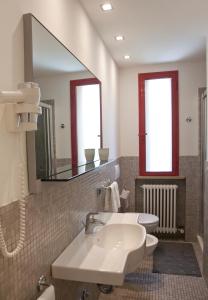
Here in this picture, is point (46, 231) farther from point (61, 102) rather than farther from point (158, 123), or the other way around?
point (158, 123)

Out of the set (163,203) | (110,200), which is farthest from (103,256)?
(163,203)

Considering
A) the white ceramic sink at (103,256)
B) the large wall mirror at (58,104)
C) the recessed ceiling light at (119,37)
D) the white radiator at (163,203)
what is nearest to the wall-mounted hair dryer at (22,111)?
the large wall mirror at (58,104)

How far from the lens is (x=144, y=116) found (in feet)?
12.5

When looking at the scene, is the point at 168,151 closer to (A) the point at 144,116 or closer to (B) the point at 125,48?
(A) the point at 144,116

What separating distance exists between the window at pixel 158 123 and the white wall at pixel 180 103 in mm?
76

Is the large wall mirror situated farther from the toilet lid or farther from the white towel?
the toilet lid

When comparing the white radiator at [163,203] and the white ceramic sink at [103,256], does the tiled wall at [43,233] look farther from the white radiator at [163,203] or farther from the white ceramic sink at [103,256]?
the white radiator at [163,203]

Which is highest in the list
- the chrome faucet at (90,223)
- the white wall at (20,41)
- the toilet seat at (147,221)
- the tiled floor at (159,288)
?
the white wall at (20,41)

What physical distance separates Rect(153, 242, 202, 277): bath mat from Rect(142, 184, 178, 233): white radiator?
24 cm

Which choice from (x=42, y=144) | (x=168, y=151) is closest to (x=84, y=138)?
(x=42, y=144)

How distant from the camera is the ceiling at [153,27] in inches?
81.8

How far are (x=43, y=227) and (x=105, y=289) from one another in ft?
2.86

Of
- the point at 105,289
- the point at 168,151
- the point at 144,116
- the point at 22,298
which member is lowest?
the point at 105,289

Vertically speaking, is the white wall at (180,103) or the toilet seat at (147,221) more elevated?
the white wall at (180,103)
